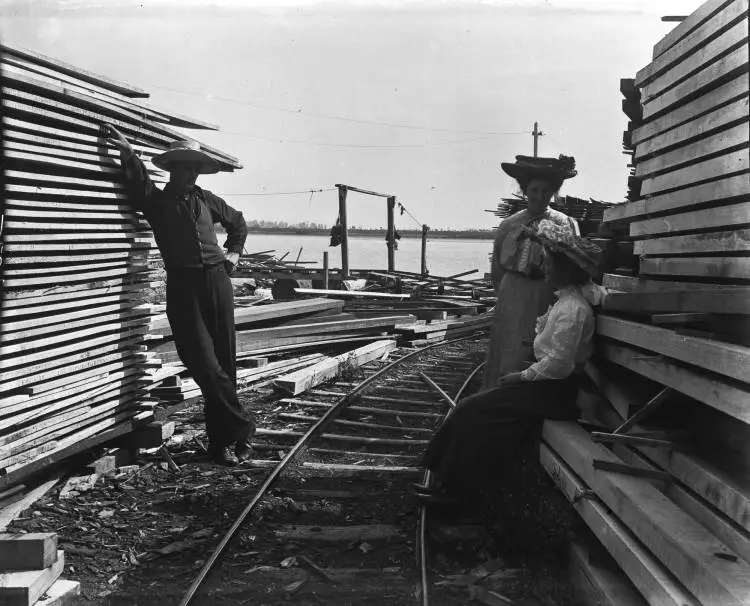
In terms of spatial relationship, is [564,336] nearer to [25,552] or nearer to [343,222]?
[25,552]

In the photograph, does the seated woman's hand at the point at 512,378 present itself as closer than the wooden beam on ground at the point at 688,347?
No

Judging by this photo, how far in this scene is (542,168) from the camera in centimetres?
500

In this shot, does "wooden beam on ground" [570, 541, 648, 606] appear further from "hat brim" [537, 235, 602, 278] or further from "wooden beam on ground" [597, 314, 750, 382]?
"hat brim" [537, 235, 602, 278]

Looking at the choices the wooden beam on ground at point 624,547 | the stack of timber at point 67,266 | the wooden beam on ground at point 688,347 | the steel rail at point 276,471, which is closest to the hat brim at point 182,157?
the stack of timber at point 67,266

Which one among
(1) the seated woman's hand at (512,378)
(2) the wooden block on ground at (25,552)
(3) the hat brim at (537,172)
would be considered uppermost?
(3) the hat brim at (537,172)

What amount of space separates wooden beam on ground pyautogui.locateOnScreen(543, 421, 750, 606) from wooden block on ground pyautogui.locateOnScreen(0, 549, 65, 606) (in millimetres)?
2638

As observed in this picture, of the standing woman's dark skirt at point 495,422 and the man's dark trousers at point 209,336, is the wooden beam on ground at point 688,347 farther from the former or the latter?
the man's dark trousers at point 209,336

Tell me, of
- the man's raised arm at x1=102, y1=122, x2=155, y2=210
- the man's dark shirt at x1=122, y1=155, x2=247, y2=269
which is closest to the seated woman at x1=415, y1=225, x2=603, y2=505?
the man's dark shirt at x1=122, y1=155, x2=247, y2=269

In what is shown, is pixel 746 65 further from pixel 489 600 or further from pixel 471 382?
pixel 471 382

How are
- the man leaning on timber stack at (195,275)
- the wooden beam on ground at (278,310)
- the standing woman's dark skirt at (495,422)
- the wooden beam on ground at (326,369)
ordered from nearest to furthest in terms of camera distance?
the standing woman's dark skirt at (495,422), the man leaning on timber stack at (195,275), the wooden beam on ground at (326,369), the wooden beam on ground at (278,310)

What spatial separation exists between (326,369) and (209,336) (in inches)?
136

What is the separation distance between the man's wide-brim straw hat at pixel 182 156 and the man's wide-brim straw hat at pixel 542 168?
2208mm

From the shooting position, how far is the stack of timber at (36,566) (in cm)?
341

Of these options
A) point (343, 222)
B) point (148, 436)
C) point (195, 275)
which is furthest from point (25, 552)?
point (343, 222)
